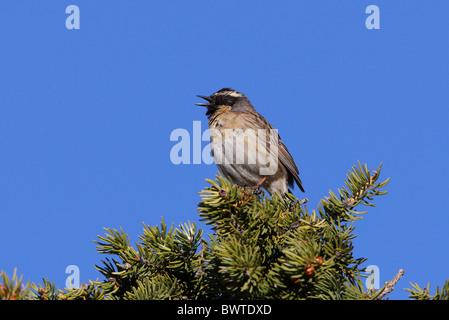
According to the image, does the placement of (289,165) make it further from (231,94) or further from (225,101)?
(231,94)

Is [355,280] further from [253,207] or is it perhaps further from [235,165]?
[235,165]

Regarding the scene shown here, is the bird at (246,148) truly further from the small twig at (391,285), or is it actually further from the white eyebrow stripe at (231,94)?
the small twig at (391,285)

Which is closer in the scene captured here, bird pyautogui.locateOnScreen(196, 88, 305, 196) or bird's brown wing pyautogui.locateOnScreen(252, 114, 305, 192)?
bird pyautogui.locateOnScreen(196, 88, 305, 196)

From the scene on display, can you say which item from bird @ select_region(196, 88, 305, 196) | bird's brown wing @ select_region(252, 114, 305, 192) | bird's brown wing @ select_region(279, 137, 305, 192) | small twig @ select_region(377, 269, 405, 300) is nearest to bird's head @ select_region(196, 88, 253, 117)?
bird @ select_region(196, 88, 305, 196)

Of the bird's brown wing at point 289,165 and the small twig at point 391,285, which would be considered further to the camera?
the bird's brown wing at point 289,165

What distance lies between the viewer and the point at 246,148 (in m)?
9.18

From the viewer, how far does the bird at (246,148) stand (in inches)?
360

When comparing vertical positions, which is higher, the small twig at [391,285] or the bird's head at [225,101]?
the bird's head at [225,101]

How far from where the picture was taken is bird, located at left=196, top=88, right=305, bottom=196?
9.13 m

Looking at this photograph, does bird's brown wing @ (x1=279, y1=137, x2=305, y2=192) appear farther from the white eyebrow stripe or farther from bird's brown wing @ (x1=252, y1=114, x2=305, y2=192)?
the white eyebrow stripe

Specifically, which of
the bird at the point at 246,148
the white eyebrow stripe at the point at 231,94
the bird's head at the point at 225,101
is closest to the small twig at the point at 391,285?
the bird at the point at 246,148

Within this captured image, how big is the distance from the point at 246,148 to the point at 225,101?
1.58 metres

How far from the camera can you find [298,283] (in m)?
4.28
